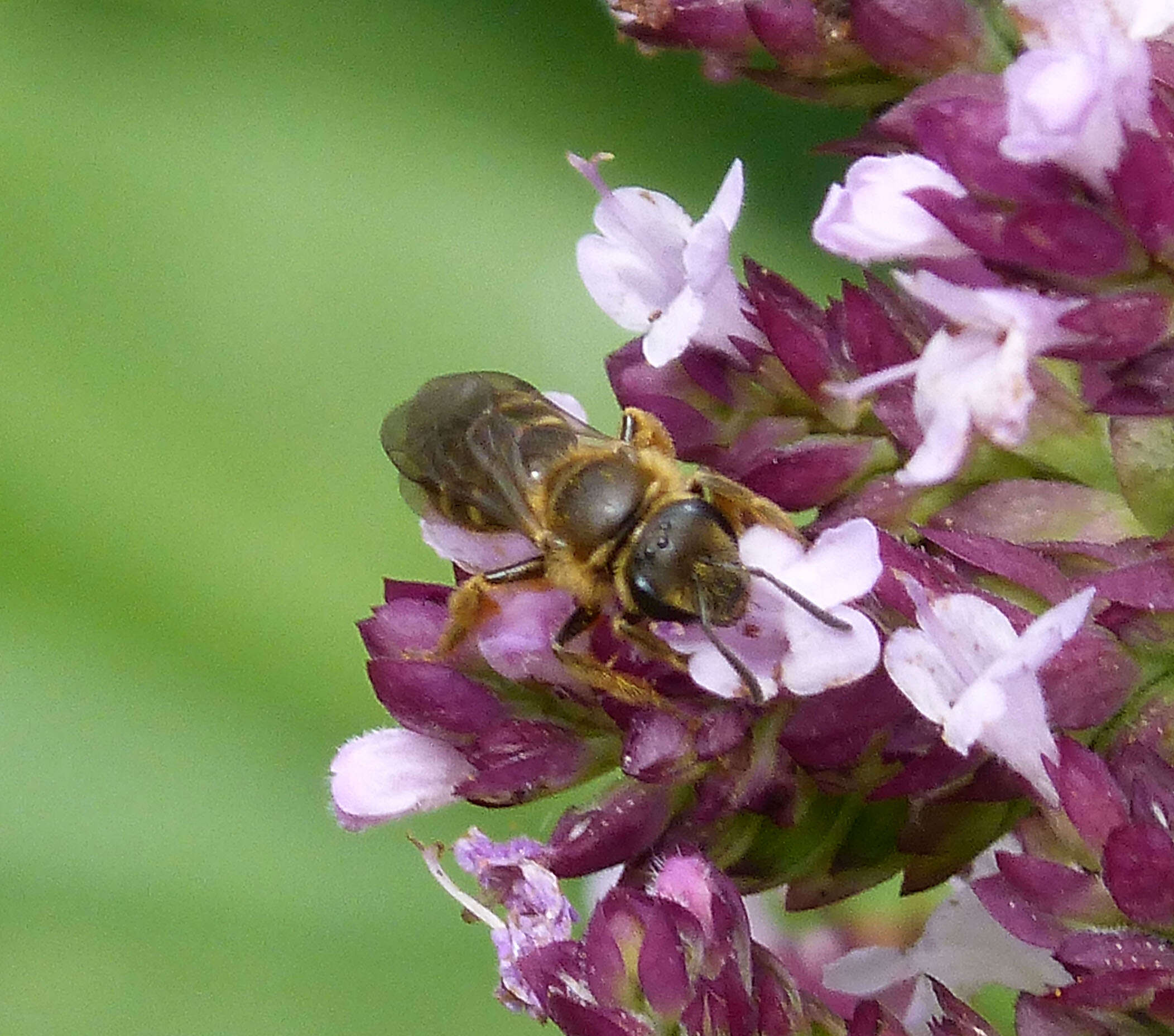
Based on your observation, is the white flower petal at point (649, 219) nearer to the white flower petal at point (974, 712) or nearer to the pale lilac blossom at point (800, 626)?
the pale lilac blossom at point (800, 626)

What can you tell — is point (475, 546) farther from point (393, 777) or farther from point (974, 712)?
point (974, 712)

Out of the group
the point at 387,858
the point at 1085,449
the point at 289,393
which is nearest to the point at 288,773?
the point at 387,858

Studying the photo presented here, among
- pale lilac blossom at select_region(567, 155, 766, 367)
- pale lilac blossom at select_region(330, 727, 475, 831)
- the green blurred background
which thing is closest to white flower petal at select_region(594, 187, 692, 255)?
pale lilac blossom at select_region(567, 155, 766, 367)

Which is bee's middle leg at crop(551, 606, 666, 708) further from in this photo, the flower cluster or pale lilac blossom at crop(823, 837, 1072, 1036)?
pale lilac blossom at crop(823, 837, 1072, 1036)

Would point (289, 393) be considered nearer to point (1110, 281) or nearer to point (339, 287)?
point (339, 287)

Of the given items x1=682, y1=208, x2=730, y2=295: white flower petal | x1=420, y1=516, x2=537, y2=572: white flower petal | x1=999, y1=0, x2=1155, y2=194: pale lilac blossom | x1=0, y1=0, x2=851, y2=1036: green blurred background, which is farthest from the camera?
x1=0, y1=0, x2=851, y2=1036: green blurred background

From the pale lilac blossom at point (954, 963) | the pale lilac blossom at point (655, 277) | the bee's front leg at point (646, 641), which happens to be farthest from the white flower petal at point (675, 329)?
the pale lilac blossom at point (954, 963)
